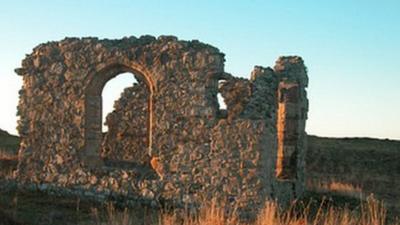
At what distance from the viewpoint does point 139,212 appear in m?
10.7

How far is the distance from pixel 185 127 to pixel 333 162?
59.0 feet

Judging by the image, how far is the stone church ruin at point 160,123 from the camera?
36.2ft

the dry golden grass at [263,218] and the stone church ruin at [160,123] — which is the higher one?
the stone church ruin at [160,123]

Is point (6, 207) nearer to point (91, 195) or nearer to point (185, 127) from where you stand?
point (91, 195)

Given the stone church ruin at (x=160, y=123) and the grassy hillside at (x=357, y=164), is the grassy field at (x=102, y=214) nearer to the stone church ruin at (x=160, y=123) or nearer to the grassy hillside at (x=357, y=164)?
the stone church ruin at (x=160, y=123)

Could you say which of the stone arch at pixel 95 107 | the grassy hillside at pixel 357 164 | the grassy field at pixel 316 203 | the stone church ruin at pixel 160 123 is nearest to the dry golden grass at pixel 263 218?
the grassy field at pixel 316 203

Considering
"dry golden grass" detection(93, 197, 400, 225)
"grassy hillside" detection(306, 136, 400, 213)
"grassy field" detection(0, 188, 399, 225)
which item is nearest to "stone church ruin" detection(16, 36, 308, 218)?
"grassy field" detection(0, 188, 399, 225)

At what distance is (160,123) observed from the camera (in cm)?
1146

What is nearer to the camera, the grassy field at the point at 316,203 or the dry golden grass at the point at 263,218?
the dry golden grass at the point at 263,218

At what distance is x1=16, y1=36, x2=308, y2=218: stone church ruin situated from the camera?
11039 millimetres

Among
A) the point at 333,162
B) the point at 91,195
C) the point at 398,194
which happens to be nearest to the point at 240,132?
the point at 91,195

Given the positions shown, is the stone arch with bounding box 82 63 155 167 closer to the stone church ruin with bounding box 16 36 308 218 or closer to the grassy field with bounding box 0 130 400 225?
the stone church ruin with bounding box 16 36 308 218

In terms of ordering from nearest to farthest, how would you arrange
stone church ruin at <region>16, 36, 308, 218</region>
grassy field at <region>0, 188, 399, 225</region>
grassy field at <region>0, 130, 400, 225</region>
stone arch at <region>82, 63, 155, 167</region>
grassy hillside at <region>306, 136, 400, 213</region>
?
grassy field at <region>0, 130, 400, 225</region>
grassy field at <region>0, 188, 399, 225</region>
stone church ruin at <region>16, 36, 308, 218</region>
stone arch at <region>82, 63, 155, 167</region>
grassy hillside at <region>306, 136, 400, 213</region>

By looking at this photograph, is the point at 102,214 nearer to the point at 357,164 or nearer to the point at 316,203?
the point at 316,203
